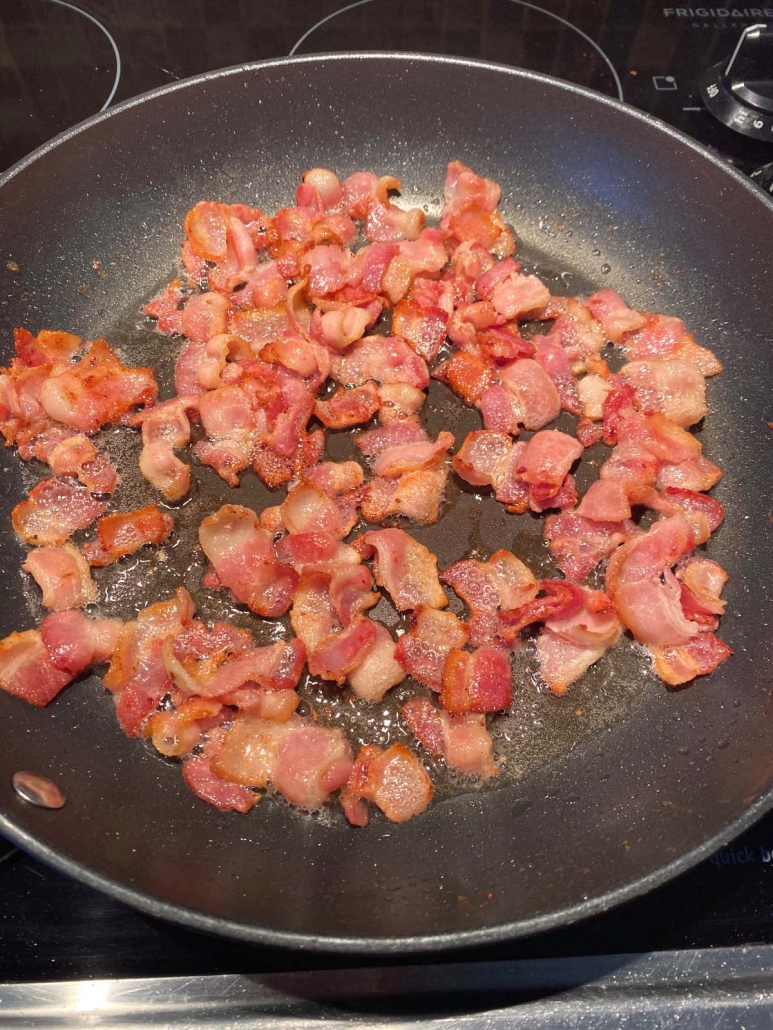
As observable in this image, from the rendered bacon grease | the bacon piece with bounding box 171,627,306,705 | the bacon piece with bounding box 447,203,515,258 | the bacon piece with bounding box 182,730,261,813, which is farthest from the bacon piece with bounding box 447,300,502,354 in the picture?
the bacon piece with bounding box 182,730,261,813

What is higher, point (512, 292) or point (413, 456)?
point (512, 292)

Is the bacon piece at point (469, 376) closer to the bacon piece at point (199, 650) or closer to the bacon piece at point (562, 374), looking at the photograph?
the bacon piece at point (562, 374)

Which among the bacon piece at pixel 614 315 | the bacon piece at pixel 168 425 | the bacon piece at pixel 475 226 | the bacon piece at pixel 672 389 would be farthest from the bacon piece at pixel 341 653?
the bacon piece at pixel 475 226

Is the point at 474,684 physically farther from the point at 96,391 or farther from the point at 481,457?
the point at 96,391

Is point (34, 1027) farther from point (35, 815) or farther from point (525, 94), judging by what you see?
point (525, 94)

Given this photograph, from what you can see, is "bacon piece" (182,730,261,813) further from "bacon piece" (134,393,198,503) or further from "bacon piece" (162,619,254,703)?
"bacon piece" (134,393,198,503)

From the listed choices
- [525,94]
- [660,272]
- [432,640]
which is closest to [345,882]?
[432,640]

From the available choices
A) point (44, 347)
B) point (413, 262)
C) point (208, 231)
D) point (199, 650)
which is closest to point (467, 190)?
point (413, 262)
